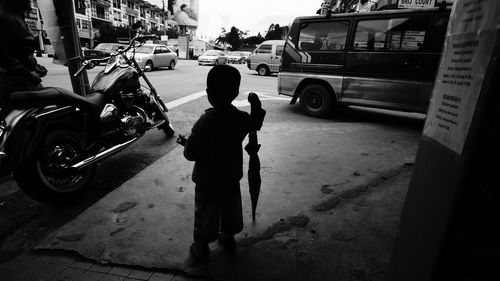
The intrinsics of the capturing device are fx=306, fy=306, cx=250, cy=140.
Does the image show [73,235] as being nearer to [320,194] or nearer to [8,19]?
[320,194]

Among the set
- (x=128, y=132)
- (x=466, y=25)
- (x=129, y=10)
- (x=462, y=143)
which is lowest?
(x=128, y=132)

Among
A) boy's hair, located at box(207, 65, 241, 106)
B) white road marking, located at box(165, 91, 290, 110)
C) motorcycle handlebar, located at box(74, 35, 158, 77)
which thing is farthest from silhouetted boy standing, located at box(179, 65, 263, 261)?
white road marking, located at box(165, 91, 290, 110)

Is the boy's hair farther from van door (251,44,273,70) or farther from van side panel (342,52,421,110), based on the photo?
van door (251,44,273,70)

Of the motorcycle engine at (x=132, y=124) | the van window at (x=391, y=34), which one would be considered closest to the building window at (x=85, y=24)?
the van window at (x=391, y=34)

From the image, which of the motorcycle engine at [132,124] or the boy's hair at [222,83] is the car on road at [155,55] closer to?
the motorcycle engine at [132,124]

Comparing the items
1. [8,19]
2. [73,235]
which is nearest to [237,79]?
[73,235]

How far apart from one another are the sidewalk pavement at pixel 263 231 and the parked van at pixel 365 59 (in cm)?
230

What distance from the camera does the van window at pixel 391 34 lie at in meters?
5.25

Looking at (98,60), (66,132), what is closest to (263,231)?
(66,132)

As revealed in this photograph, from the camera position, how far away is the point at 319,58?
6.31m

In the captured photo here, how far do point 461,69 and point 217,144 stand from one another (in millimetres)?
1261

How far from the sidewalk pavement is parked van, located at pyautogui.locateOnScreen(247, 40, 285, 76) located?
1297 centimetres

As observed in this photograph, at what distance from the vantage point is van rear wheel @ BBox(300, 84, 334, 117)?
6387mm

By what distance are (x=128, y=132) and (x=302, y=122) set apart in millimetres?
3598
